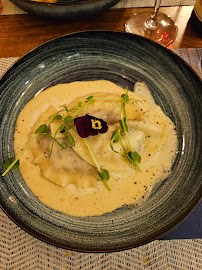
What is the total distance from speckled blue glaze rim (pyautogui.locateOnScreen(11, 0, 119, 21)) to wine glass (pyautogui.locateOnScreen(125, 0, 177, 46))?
0.26 metres

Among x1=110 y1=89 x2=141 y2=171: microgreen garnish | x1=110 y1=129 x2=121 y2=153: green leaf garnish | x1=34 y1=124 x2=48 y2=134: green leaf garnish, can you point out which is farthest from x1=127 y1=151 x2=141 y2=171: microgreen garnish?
x1=34 y1=124 x2=48 y2=134: green leaf garnish

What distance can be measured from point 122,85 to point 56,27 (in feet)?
2.34

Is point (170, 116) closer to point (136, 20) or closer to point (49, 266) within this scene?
point (136, 20)

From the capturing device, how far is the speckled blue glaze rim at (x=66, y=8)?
5.69ft

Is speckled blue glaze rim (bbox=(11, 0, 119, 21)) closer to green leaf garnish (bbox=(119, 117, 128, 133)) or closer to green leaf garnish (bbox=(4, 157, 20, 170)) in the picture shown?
green leaf garnish (bbox=(119, 117, 128, 133))

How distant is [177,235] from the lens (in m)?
1.44

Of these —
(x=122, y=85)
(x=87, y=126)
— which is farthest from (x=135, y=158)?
(x=122, y=85)

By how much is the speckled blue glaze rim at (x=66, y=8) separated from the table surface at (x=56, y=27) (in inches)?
6.0

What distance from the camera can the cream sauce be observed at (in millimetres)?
1457

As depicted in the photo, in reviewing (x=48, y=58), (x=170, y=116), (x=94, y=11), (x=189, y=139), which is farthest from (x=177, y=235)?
(x=94, y=11)

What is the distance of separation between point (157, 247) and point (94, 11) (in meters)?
1.47

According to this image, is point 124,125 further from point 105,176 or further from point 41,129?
point 41,129

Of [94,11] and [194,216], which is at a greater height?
[94,11]

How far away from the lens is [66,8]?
5.79 feet
